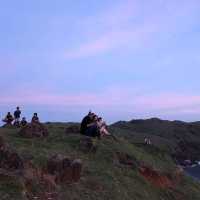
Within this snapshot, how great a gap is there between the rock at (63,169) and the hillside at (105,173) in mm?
209

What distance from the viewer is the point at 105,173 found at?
21.4m

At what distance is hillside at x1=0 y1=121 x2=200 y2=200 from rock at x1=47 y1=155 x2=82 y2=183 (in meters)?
0.21

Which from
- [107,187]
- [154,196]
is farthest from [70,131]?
[107,187]

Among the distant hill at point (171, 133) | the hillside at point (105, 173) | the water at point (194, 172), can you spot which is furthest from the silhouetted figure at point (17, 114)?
the distant hill at point (171, 133)

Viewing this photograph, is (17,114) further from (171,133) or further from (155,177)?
(171,133)

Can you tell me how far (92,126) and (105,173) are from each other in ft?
23.0

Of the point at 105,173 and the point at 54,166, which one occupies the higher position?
the point at 54,166

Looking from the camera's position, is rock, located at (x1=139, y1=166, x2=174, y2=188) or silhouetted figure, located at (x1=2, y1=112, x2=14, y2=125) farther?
silhouetted figure, located at (x1=2, y1=112, x2=14, y2=125)

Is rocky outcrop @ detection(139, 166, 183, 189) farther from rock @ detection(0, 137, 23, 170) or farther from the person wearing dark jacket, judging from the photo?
rock @ detection(0, 137, 23, 170)

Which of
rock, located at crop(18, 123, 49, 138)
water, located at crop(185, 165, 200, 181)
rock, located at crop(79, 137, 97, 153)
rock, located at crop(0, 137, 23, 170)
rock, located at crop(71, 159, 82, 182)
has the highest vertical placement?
rock, located at crop(18, 123, 49, 138)

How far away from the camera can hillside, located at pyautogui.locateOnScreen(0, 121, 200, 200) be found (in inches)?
666

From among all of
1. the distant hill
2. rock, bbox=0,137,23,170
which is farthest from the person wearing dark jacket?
the distant hill

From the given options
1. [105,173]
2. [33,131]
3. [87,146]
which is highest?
[33,131]

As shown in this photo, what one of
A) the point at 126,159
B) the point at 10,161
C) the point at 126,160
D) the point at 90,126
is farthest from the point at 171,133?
the point at 10,161
